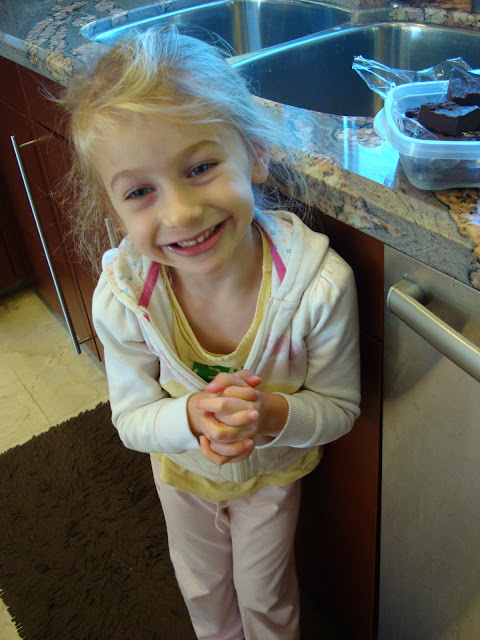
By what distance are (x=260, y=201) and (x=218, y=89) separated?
0.57 feet

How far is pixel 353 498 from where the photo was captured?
0.92 metres

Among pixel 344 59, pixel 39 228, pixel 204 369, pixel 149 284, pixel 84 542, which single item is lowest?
pixel 84 542

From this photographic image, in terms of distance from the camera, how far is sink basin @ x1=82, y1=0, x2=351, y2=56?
51.7 inches

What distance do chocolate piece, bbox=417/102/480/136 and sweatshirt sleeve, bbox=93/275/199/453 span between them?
41cm

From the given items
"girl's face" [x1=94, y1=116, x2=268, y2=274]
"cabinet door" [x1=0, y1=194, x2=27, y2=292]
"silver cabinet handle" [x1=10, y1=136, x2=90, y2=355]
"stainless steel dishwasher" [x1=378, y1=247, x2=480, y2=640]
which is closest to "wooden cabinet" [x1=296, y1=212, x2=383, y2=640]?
"stainless steel dishwasher" [x1=378, y1=247, x2=480, y2=640]

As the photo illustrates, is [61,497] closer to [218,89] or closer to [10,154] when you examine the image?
[10,154]

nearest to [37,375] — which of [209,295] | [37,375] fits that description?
[37,375]

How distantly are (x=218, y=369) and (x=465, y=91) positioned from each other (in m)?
0.43

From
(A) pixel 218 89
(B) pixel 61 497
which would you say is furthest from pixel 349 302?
(B) pixel 61 497

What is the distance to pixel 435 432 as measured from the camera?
70cm

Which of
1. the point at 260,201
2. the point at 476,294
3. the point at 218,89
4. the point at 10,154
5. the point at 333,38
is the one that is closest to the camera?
the point at 476,294

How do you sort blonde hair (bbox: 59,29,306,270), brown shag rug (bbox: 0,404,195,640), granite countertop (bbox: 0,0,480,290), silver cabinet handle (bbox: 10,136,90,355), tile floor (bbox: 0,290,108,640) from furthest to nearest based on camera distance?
tile floor (bbox: 0,290,108,640), silver cabinet handle (bbox: 10,136,90,355), brown shag rug (bbox: 0,404,195,640), blonde hair (bbox: 59,29,306,270), granite countertop (bbox: 0,0,480,290)

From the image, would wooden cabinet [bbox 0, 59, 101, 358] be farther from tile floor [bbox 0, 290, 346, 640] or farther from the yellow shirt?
the yellow shirt

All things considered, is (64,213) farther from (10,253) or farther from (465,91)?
(465,91)
